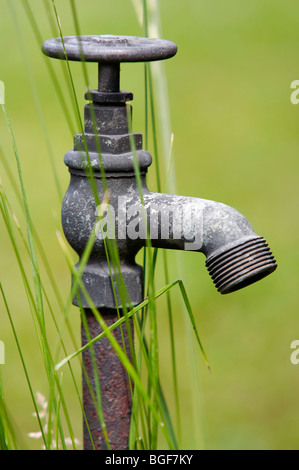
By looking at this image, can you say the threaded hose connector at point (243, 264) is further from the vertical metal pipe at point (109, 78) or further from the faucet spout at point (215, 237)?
the vertical metal pipe at point (109, 78)

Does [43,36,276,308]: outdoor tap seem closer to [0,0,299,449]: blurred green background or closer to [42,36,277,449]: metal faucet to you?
[42,36,277,449]: metal faucet

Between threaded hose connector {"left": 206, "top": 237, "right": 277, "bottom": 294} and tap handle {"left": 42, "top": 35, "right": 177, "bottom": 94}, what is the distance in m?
0.23

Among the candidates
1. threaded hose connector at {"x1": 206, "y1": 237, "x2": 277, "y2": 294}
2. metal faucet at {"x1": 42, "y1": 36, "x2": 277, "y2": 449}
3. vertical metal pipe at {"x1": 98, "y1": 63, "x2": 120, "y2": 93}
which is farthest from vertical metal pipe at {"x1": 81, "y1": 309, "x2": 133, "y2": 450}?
vertical metal pipe at {"x1": 98, "y1": 63, "x2": 120, "y2": 93}

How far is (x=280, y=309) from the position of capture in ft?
7.16

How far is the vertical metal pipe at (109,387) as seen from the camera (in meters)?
0.87

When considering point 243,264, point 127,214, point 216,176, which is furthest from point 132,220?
point 216,176

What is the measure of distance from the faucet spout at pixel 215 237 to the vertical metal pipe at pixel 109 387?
0.41 feet

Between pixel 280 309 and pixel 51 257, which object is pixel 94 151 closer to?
pixel 280 309

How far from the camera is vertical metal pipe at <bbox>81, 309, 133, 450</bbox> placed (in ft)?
2.85

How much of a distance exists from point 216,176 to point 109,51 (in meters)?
1.98

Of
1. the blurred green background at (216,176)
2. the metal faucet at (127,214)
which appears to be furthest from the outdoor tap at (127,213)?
the blurred green background at (216,176)

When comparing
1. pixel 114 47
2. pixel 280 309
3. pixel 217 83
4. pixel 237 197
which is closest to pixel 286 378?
pixel 280 309

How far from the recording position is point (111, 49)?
0.76 metres

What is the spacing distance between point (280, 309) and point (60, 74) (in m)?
1.67
